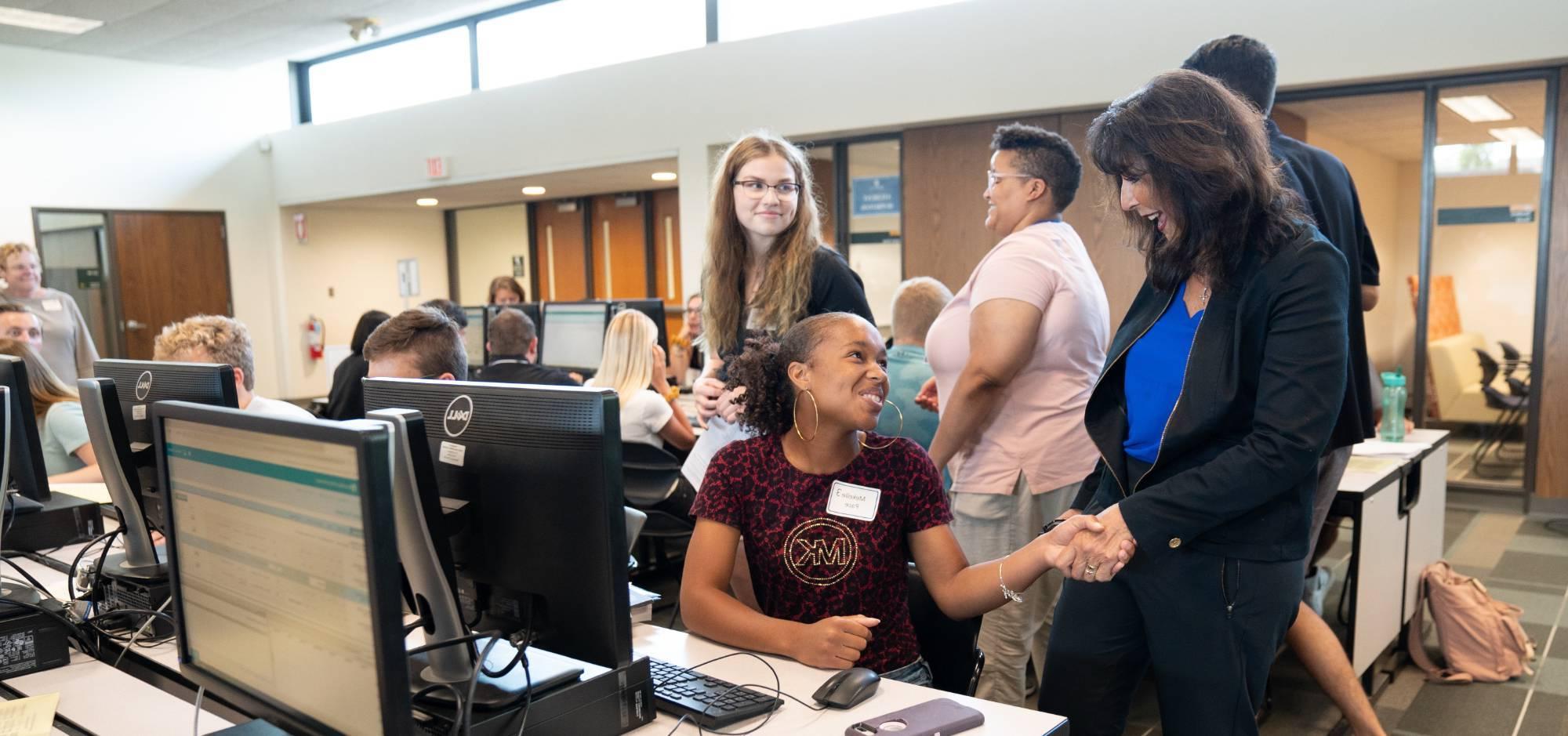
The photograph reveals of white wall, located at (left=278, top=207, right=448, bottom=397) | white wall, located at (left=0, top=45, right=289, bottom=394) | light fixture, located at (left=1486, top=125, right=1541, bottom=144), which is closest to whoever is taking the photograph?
light fixture, located at (left=1486, top=125, right=1541, bottom=144)

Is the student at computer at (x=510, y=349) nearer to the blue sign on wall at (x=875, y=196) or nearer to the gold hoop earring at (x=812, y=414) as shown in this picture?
the gold hoop earring at (x=812, y=414)

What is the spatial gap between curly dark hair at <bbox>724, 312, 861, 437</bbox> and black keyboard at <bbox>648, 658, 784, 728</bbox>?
0.49 meters

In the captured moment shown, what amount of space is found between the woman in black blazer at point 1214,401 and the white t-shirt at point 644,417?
2.27 metres

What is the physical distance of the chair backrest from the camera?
3.68 metres

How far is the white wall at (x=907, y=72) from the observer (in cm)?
481

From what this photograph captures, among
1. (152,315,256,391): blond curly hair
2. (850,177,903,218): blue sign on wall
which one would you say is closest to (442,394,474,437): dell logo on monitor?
(152,315,256,391): blond curly hair

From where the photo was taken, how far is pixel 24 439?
2.12 meters

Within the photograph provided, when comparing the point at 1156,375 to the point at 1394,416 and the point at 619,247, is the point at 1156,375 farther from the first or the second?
the point at 619,247

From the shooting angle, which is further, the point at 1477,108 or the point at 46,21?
the point at 46,21

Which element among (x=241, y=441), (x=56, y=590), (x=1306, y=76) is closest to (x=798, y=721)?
(x=241, y=441)

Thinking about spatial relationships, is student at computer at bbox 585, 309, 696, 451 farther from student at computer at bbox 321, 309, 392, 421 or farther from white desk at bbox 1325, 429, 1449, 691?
white desk at bbox 1325, 429, 1449, 691

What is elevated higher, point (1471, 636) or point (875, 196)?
point (875, 196)

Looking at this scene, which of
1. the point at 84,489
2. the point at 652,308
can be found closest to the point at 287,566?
the point at 84,489

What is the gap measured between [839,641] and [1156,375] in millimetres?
648
